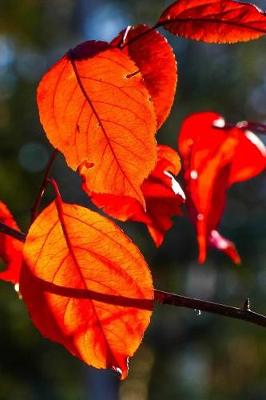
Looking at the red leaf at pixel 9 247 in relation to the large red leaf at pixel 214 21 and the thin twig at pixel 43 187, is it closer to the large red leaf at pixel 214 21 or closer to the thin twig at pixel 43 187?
the thin twig at pixel 43 187

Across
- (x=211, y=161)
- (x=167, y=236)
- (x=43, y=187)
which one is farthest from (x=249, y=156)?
(x=167, y=236)

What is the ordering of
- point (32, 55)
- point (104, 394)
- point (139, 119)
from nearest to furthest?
point (139, 119), point (104, 394), point (32, 55)

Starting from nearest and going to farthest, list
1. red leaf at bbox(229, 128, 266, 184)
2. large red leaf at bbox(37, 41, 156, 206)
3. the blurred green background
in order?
large red leaf at bbox(37, 41, 156, 206), red leaf at bbox(229, 128, 266, 184), the blurred green background

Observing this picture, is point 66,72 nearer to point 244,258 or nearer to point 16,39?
point 244,258

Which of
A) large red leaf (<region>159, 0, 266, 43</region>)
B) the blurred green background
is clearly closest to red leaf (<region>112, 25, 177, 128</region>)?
large red leaf (<region>159, 0, 266, 43</region>)

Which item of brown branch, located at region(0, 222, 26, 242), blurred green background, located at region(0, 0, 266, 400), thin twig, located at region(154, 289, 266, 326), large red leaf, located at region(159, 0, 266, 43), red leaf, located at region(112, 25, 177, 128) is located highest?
large red leaf, located at region(159, 0, 266, 43)

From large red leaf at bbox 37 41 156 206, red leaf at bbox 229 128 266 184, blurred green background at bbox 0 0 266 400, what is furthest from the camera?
blurred green background at bbox 0 0 266 400

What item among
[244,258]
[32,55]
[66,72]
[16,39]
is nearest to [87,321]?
[66,72]

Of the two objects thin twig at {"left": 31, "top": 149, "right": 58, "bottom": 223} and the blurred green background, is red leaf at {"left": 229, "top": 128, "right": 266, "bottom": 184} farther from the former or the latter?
the blurred green background
